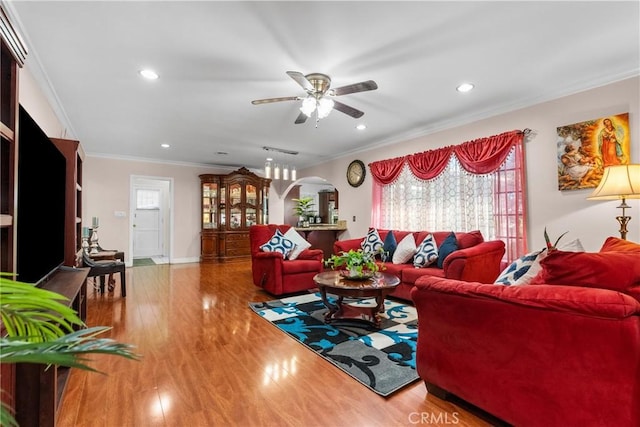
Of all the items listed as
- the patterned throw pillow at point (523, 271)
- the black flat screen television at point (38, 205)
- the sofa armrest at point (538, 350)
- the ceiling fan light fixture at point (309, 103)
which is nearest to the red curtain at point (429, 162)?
the ceiling fan light fixture at point (309, 103)

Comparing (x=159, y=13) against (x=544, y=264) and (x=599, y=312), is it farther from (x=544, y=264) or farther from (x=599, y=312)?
(x=599, y=312)

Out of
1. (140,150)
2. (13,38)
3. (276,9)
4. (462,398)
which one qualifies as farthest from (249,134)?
(462,398)

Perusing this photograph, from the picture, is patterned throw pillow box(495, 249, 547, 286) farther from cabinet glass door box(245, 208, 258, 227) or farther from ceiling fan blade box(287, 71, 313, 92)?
cabinet glass door box(245, 208, 258, 227)

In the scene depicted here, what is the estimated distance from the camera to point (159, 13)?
1936mm

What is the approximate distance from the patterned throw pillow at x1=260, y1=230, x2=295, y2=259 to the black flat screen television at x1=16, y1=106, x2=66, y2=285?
221 cm

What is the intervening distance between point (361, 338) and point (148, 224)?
7806 millimetres

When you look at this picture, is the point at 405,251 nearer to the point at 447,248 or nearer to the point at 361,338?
the point at 447,248

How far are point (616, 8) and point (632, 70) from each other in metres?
1.18

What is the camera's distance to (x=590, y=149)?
2.95 metres

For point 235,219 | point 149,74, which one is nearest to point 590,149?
point 149,74

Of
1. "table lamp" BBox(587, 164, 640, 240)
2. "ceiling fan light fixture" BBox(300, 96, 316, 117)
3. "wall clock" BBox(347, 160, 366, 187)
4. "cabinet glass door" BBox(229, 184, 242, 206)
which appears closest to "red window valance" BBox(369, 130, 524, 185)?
"wall clock" BBox(347, 160, 366, 187)

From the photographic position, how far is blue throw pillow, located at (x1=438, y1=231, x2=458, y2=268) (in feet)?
11.7

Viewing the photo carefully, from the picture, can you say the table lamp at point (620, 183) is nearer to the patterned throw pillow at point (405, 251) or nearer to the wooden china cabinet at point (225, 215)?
the patterned throw pillow at point (405, 251)

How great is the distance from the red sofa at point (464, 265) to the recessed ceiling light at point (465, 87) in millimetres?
1665
